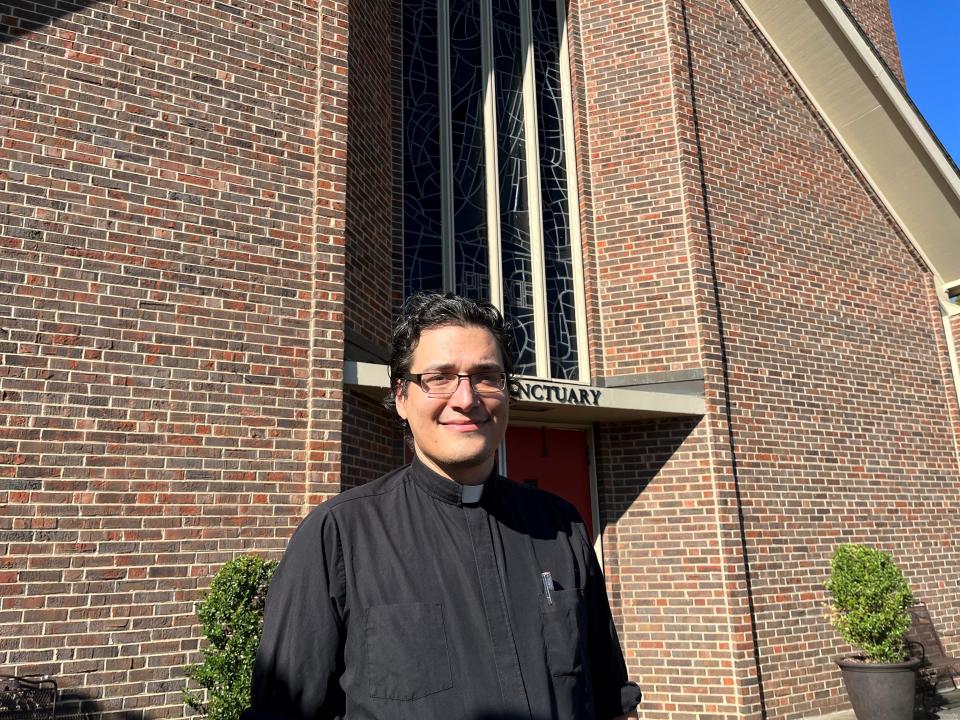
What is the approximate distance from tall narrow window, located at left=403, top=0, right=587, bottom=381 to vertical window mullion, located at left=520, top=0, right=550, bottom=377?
1 cm

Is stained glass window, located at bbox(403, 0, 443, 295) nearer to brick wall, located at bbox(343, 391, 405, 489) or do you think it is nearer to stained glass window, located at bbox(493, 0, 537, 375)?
stained glass window, located at bbox(493, 0, 537, 375)

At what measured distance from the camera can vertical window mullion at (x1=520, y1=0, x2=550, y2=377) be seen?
782 centimetres

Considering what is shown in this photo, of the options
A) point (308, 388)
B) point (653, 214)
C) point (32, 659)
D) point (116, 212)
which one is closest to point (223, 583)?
point (32, 659)

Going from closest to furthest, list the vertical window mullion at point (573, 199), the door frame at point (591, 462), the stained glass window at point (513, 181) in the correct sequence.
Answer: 1. the door frame at point (591, 462)
2. the stained glass window at point (513, 181)
3. the vertical window mullion at point (573, 199)

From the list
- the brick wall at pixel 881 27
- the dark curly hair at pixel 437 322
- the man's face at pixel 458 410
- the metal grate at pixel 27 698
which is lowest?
the metal grate at pixel 27 698

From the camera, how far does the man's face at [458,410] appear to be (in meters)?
1.74

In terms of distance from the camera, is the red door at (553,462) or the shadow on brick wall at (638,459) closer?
the shadow on brick wall at (638,459)

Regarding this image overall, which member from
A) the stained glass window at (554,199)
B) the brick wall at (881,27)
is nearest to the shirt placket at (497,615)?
the stained glass window at (554,199)

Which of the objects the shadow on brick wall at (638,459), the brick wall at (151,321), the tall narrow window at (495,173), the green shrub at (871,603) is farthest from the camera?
the tall narrow window at (495,173)

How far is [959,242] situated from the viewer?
390 inches

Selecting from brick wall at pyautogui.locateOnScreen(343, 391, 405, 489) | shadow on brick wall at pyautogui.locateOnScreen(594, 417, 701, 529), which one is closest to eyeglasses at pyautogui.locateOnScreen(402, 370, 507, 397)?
brick wall at pyautogui.locateOnScreen(343, 391, 405, 489)

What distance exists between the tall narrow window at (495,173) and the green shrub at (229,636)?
3.48 m

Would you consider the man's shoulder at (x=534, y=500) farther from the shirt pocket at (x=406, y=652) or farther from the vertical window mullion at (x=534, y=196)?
the vertical window mullion at (x=534, y=196)

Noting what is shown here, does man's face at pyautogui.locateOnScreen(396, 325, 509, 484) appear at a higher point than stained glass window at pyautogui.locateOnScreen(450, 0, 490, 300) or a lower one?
lower
